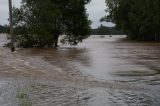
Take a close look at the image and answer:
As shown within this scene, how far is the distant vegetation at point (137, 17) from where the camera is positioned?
70.4 metres

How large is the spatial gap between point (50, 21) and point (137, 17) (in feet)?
→ 102

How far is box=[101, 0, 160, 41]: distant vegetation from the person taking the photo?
7038cm

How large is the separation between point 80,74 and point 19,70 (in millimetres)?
3194

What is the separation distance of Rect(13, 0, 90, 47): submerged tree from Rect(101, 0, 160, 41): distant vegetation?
23.2m

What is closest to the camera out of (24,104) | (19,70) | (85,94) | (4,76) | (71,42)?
(24,104)

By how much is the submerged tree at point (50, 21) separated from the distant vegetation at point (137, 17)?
76.3 ft

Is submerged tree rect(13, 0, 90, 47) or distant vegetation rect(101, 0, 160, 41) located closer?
submerged tree rect(13, 0, 90, 47)

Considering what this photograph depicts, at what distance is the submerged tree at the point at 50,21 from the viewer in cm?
4519

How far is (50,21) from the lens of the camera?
46719mm

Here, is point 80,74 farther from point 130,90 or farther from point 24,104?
point 24,104

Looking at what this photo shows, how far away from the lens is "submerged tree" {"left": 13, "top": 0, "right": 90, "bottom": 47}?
4519 centimetres

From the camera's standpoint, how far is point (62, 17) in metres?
48.7

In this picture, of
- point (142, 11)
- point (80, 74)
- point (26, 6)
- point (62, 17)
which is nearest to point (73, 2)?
point (62, 17)

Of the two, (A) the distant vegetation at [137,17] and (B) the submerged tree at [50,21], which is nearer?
(B) the submerged tree at [50,21]
